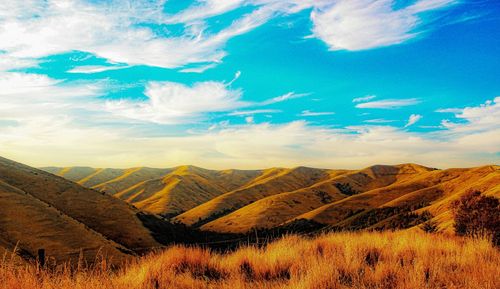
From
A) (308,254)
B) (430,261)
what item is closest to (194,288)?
(308,254)

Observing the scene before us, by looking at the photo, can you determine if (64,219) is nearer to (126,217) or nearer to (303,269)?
(126,217)

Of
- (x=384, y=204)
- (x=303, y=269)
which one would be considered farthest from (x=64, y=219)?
(x=384, y=204)

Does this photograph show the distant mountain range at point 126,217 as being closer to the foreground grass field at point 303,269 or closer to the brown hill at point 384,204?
the brown hill at point 384,204

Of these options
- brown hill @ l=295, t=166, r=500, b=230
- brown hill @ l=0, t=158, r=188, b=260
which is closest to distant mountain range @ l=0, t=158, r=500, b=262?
brown hill @ l=0, t=158, r=188, b=260

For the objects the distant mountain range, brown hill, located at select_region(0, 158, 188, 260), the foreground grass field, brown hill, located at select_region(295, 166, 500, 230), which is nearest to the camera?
the foreground grass field

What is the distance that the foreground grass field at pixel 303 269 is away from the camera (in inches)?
262

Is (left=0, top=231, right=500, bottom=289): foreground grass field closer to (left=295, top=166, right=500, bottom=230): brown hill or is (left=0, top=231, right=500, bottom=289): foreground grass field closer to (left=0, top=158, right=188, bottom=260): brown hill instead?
(left=0, top=158, right=188, bottom=260): brown hill

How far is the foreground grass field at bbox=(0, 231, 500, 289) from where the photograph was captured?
6656mm

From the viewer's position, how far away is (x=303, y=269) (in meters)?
8.28

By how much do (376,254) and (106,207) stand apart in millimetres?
100189

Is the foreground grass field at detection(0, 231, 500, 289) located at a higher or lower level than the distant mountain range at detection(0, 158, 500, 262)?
higher

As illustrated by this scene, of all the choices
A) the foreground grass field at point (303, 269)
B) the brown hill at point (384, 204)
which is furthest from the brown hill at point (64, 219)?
the brown hill at point (384, 204)

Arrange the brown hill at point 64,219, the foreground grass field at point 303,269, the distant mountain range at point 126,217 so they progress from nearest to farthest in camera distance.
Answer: the foreground grass field at point 303,269 < the brown hill at point 64,219 < the distant mountain range at point 126,217

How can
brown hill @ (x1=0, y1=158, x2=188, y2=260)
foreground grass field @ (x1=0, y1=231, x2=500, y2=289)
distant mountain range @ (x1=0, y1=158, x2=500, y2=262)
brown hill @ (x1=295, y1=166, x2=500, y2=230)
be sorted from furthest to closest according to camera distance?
brown hill @ (x1=295, y1=166, x2=500, y2=230)
distant mountain range @ (x1=0, y1=158, x2=500, y2=262)
brown hill @ (x1=0, y1=158, x2=188, y2=260)
foreground grass field @ (x1=0, y1=231, x2=500, y2=289)
